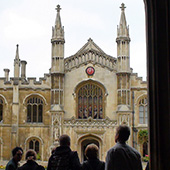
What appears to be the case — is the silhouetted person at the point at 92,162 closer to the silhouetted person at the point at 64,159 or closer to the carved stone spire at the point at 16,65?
the silhouetted person at the point at 64,159

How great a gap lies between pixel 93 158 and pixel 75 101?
26290 millimetres

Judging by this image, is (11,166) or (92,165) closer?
(92,165)

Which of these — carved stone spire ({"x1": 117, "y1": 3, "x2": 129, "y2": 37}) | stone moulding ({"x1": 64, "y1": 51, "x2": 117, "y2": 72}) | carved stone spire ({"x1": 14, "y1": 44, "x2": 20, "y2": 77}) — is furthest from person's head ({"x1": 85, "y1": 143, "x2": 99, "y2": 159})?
carved stone spire ({"x1": 14, "y1": 44, "x2": 20, "y2": 77})

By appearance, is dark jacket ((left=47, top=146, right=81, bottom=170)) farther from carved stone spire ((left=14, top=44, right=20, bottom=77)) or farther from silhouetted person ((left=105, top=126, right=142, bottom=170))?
carved stone spire ((left=14, top=44, right=20, bottom=77))

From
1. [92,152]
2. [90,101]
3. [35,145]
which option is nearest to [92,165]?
[92,152]

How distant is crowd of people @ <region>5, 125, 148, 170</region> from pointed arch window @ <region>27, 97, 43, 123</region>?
25.9 m

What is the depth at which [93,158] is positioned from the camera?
595cm

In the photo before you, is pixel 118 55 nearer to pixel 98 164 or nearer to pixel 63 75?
pixel 63 75

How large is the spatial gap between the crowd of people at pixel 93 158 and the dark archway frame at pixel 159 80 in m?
0.37

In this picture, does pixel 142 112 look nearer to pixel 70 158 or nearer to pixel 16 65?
pixel 16 65

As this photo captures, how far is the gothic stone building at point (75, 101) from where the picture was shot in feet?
103

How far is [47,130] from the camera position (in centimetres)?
3209

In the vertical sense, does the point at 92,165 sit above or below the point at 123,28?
below

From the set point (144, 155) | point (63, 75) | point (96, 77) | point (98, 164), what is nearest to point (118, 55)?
point (96, 77)
